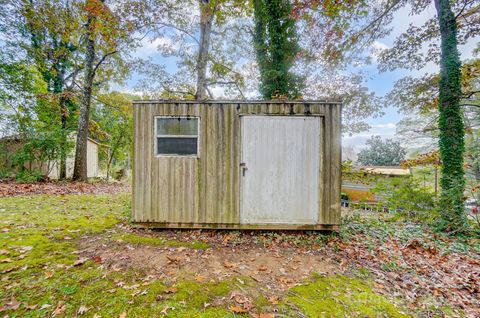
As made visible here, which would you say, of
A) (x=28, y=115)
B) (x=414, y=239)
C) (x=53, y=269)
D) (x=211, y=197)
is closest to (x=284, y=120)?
(x=211, y=197)

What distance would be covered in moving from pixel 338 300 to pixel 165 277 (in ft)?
7.18

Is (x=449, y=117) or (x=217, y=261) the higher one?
(x=449, y=117)

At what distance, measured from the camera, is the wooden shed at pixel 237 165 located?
4.27 meters

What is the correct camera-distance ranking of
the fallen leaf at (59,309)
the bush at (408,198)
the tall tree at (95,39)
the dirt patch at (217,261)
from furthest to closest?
the tall tree at (95,39) < the bush at (408,198) < the dirt patch at (217,261) < the fallen leaf at (59,309)

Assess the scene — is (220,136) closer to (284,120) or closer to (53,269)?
(284,120)

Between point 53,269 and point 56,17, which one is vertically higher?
point 56,17

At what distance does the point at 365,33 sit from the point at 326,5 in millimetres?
1792

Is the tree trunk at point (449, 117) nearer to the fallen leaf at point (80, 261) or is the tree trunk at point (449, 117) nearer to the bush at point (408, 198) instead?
the bush at point (408, 198)

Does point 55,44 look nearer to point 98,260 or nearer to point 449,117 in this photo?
point 98,260

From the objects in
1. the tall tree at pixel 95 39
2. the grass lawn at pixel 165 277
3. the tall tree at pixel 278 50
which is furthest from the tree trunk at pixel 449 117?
the tall tree at pixel 95 39

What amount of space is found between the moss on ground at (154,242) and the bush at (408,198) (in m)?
4.89

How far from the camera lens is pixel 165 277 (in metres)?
2.78

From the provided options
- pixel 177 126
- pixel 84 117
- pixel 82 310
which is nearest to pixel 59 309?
pixel 82 310

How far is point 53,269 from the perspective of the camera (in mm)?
2779
